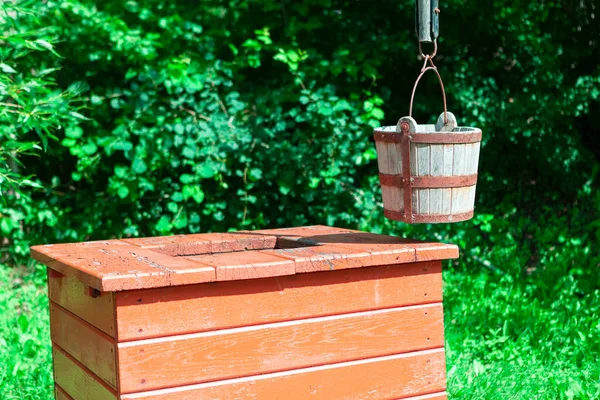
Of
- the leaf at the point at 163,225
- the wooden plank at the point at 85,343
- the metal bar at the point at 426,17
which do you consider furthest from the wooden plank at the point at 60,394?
the leaf at the point at 163,225

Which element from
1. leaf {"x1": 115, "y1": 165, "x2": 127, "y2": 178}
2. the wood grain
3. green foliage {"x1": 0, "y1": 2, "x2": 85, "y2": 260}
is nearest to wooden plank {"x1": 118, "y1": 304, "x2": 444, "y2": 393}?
the wood grain

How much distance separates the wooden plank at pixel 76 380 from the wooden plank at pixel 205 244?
1.67 feet

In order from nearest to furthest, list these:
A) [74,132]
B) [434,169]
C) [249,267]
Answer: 1. [249,267]
2. [434,169]
3. [74,132]

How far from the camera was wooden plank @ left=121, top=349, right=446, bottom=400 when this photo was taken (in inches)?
100

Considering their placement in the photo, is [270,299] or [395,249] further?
[395,249]

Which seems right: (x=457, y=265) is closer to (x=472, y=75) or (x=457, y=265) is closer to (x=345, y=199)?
(x=345, y=199)

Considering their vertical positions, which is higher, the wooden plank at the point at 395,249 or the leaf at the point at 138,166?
the leaf at the point at 138,166

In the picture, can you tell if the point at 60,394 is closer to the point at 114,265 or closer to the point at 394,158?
the point at 114,265

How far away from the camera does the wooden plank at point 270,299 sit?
8.03 feet

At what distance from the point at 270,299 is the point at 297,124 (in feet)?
11.9

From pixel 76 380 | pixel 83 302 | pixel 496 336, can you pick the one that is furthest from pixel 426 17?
pixel 496 336

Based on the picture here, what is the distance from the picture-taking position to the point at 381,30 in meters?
6.54

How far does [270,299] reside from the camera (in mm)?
2641

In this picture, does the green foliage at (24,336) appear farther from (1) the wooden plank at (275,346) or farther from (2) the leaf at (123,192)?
(1) the wooden plank at (275,346)
